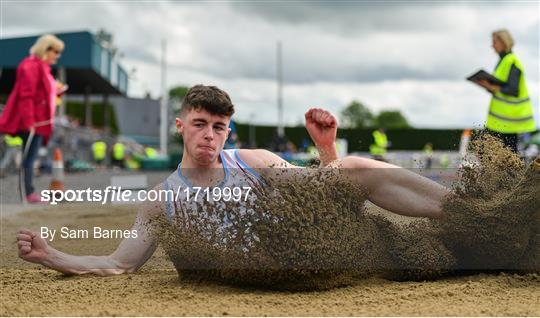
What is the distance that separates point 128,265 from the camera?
11.8ft

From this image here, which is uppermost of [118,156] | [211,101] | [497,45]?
[497,45]

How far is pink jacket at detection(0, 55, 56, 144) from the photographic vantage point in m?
8.59

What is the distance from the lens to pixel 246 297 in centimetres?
301

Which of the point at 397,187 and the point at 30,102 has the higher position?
the point at 30,102

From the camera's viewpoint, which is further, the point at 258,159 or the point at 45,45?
the point at 45,45

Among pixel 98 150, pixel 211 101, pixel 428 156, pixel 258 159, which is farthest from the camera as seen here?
pixel 98 150

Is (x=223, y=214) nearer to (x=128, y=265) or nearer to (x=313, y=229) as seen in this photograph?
(x=313, y=229)

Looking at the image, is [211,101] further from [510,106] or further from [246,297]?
[510,106]

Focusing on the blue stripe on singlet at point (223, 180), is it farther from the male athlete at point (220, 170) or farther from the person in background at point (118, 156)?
the person in background at point (118, 156)

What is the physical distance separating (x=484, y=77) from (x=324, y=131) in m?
4.15

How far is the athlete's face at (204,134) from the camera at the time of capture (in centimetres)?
319

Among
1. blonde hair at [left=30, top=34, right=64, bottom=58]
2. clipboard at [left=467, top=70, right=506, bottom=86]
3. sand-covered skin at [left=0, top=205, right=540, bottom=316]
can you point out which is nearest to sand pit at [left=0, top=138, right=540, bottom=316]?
sand-covered skin at [left=0, top=205, right=540, bottom=316]

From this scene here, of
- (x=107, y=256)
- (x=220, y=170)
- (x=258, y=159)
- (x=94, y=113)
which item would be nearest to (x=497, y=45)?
(x=258, y=159)

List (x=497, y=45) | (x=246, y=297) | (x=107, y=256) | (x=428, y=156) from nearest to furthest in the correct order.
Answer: (x=246, y=297) < (x=107, y=256) < (x=428, y=156) < (x=497, y=45)
